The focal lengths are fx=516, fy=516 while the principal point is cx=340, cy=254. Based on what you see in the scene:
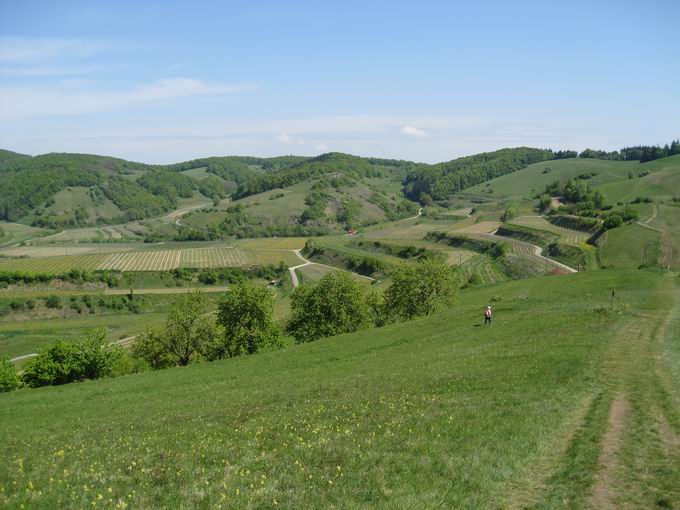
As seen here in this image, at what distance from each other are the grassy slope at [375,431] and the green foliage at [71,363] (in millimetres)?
17755

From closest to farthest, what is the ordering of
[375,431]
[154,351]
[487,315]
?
[375,431] → [487,315] → [154,351]

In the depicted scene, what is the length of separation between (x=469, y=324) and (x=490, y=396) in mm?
25889

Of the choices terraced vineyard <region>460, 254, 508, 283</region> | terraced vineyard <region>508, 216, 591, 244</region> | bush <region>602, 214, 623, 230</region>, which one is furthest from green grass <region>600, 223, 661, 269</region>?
terraced vineyard <region>460, 254, 508, 283</region>

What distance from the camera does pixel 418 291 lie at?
76.9m

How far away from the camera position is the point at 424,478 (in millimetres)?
13828

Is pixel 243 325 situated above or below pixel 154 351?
above

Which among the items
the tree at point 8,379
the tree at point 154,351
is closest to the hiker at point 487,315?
the tree at point 154,351

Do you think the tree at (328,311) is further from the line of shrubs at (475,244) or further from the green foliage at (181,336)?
the line of shrubs at (475,244)

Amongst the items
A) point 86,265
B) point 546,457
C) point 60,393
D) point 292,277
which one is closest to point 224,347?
point 60,393

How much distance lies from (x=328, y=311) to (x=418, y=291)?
47.6 ft

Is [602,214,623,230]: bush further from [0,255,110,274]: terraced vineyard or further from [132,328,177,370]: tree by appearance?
[0,255,110,274]: terraced vineyard

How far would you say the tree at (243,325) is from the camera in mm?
65812

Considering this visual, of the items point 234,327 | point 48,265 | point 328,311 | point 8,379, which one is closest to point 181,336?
point 234,327

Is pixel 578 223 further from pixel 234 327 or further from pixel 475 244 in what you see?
pixel 234 327
